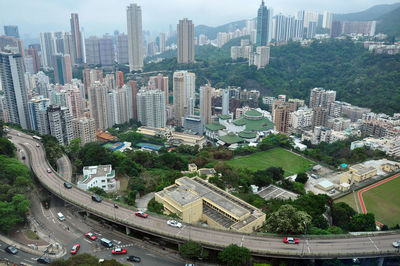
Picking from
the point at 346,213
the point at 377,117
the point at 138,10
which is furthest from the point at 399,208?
the point at 138,10

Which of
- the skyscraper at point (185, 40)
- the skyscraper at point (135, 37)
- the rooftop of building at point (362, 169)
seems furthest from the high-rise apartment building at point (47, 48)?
the rooftop of building at point (362, 169)

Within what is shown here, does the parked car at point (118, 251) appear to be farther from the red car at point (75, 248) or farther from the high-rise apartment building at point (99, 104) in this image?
the high-rise apartment building at point (99, 104)

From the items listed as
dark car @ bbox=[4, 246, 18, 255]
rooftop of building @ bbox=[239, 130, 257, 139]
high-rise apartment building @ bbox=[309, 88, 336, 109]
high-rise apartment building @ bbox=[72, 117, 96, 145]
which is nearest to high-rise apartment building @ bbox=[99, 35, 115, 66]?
high-rise apartment building @ bbox=[72, 117, 96, 145]

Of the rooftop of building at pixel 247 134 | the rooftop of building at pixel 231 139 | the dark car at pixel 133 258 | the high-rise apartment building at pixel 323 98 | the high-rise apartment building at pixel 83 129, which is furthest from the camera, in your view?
the high-rise apartment building at pixel 323 98

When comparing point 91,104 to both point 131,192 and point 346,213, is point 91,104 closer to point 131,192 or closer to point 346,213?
point 131,192

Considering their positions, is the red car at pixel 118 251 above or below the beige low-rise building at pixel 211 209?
below

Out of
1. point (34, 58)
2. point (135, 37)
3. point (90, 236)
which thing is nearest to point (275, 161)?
point (90, 236)
